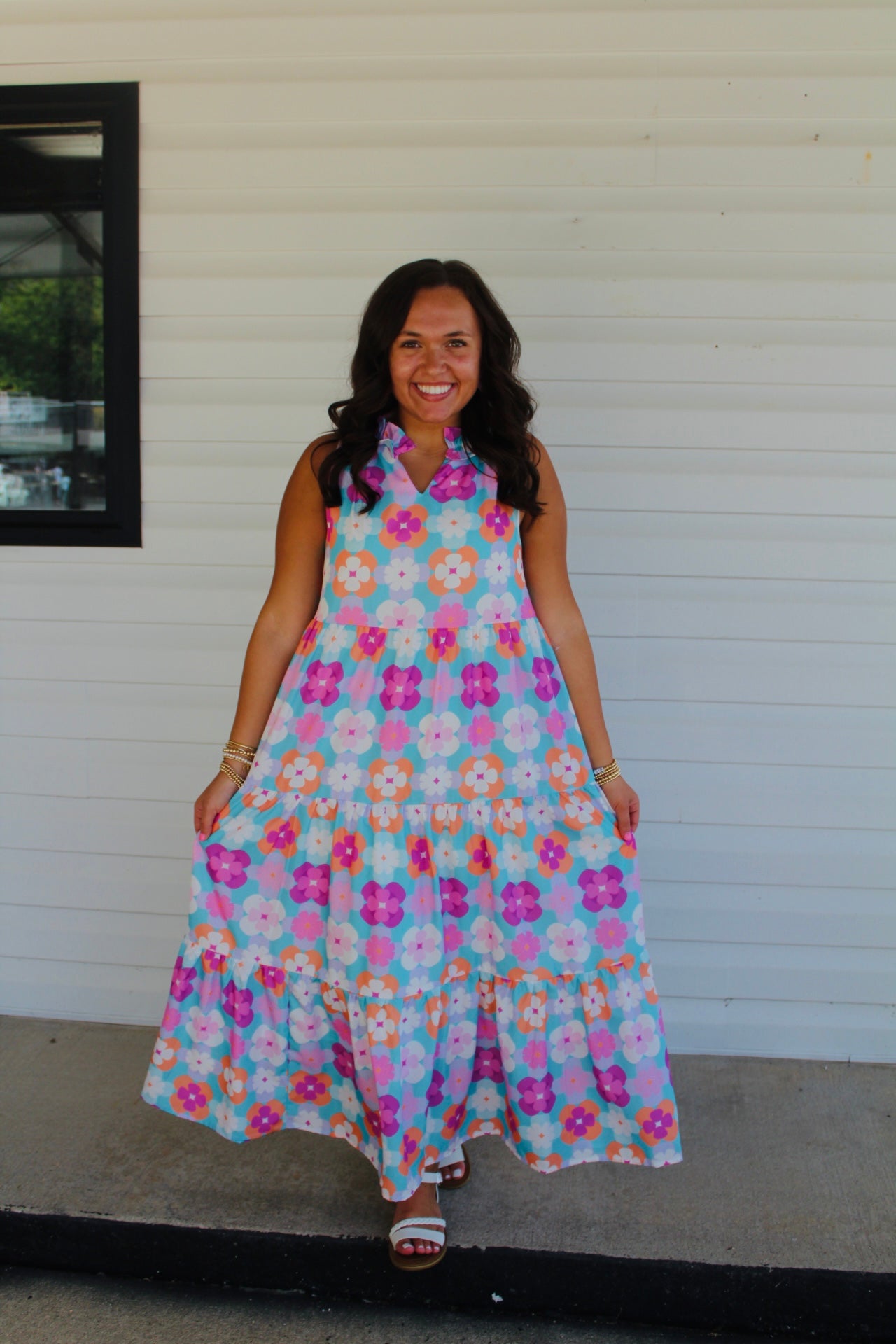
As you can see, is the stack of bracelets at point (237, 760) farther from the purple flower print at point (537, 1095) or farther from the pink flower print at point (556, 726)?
the purple flower print at point (537, 1095)

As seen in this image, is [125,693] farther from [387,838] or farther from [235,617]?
[387,838]

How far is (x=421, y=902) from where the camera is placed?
202 centimetres

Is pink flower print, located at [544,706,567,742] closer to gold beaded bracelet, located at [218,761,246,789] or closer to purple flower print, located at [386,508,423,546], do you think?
purple flower print, located at [386,508,423,546]

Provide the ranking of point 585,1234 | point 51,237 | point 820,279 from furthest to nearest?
point 51,237 < point 820,279 < point 585,1234

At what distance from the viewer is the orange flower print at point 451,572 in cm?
209

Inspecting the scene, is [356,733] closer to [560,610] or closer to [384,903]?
[384,903]

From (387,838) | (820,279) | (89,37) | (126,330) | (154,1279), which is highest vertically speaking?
(89,37)

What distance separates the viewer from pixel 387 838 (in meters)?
2.00

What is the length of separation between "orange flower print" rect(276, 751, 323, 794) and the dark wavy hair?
19.8 inches

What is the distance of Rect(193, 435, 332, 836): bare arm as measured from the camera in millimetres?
2178

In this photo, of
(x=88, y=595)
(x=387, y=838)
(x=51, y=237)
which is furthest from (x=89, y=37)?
(x=387, y=838)

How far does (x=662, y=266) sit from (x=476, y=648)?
4.30 feet

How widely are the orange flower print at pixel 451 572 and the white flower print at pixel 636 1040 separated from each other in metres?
0.89

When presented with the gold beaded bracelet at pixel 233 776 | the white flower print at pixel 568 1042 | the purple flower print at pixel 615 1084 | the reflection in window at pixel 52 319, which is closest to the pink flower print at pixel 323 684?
the gold beaded bracelet at pixel 233 776
